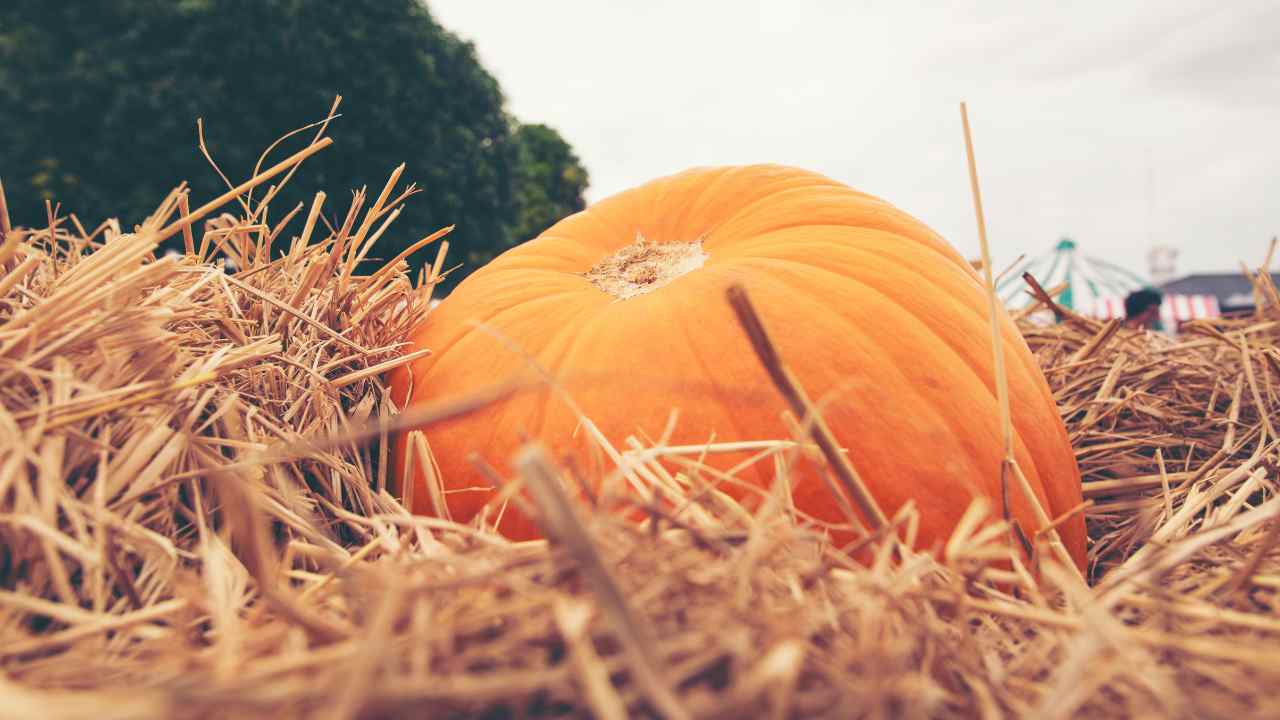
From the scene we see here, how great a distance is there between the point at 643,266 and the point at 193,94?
784cm

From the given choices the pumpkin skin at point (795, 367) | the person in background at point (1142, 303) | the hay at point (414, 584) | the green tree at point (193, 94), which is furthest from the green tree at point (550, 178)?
the hay at point (414, 584)

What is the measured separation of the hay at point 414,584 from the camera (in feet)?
1.54

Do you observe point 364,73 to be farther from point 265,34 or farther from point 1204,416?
point 1204,416

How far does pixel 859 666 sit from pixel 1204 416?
173 centimetres

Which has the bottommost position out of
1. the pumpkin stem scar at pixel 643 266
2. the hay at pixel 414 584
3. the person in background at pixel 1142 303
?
the person in background at pixel 1142 303

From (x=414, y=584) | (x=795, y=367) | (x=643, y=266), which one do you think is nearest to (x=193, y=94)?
(x=643, y=266)

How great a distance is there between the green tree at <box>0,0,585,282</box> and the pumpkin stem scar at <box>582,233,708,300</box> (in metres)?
6.88

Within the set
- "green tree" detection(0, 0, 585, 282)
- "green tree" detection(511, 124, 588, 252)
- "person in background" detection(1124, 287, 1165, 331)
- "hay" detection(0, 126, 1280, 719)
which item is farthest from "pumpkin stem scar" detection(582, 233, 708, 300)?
"green tree" detection(511, 124, 588, 252)

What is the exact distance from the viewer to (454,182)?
8.51 meters

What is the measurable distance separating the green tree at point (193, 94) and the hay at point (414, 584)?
7187 mm

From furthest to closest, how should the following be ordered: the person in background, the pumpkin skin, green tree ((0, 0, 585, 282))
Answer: green tree ((0, 0, 585, 282)), the person in background, the pumpkin skin

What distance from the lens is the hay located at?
47 cm

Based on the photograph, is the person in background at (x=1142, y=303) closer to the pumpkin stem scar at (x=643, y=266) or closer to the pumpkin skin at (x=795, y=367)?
the pumpkin skin at (x=795, y=367)

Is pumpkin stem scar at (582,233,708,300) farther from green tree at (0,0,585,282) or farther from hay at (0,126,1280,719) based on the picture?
green tree at (0,0,585,282)
